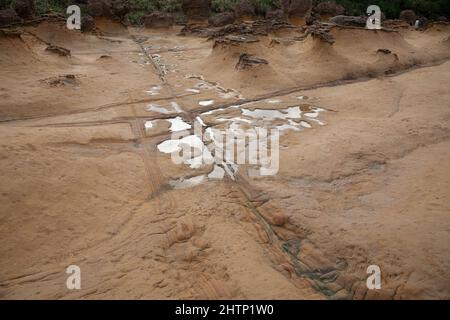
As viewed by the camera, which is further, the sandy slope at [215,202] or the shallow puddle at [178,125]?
the shallow puddle at [178,125]

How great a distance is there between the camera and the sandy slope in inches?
109

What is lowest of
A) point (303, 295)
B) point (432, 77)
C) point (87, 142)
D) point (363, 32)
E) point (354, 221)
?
point (303, 295)

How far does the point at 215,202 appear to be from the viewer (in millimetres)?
3691

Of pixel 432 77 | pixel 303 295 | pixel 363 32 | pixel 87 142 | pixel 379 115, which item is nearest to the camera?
pixel 303 295

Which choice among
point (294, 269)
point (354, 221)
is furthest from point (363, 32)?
point (294, 269)

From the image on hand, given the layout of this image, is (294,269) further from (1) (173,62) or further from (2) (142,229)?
(1) (173,62)

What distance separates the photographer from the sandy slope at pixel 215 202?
277 centimetres

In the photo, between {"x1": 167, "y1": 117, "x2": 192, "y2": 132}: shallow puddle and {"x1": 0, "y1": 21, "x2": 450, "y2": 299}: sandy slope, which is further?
{"x1": 167, "y1": 117, "x2": 192, "y2": 132}: shallow puddle

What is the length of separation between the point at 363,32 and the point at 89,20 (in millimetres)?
8462

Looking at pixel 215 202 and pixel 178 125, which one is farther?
pixel 178 125

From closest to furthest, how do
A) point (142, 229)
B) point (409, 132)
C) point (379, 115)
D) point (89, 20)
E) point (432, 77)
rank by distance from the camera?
point (142, 229)
point (409, 132)
point (379, 115)
point (432, 77)
point (89, 20)

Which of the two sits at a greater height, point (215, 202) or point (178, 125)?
point (178, 125)

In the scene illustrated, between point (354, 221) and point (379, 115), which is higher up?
point (379, 115)

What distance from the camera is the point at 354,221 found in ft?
10.9
